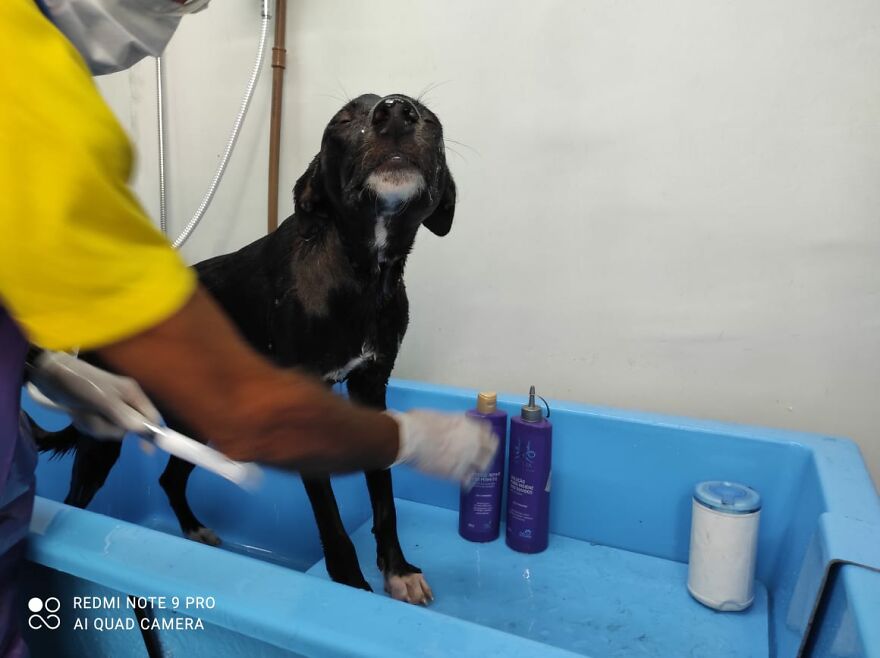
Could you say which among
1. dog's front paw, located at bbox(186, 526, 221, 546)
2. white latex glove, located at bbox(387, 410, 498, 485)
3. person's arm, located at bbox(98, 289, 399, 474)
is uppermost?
person's arm, located at bbox(98, 289, 399, 474)

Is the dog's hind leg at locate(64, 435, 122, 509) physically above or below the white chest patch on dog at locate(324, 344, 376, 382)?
below

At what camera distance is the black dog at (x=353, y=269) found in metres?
0.92

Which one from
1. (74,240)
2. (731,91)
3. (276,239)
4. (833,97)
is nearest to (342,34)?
(276,239)

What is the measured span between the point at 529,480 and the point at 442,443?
1.99 ft

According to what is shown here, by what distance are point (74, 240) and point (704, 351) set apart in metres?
1.22

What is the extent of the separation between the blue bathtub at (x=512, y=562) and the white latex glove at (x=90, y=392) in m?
0.16

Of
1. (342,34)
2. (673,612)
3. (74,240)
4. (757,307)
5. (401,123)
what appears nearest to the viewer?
(74,240)

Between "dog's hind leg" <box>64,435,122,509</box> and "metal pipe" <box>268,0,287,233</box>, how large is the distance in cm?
66

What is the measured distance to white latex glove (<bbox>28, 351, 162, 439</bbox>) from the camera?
0.62 m

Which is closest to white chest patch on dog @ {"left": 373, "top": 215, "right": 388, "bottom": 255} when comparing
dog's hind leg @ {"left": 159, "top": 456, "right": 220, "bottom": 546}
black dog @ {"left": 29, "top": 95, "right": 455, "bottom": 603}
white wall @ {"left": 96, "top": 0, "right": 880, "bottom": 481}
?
black dog @ {"left": 29, "top": 95, "right": 455, "bottom": 603}

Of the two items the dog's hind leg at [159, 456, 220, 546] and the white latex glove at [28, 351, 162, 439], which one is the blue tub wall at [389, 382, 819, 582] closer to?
the dog's hind leg at [159, 456, 220, 546]

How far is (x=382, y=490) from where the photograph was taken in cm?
108

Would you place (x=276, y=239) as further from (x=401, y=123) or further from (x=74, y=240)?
(x=74, y=240)

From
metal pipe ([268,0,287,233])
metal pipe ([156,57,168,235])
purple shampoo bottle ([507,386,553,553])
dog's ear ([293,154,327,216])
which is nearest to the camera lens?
dog's ear ([293,154,327,216])
